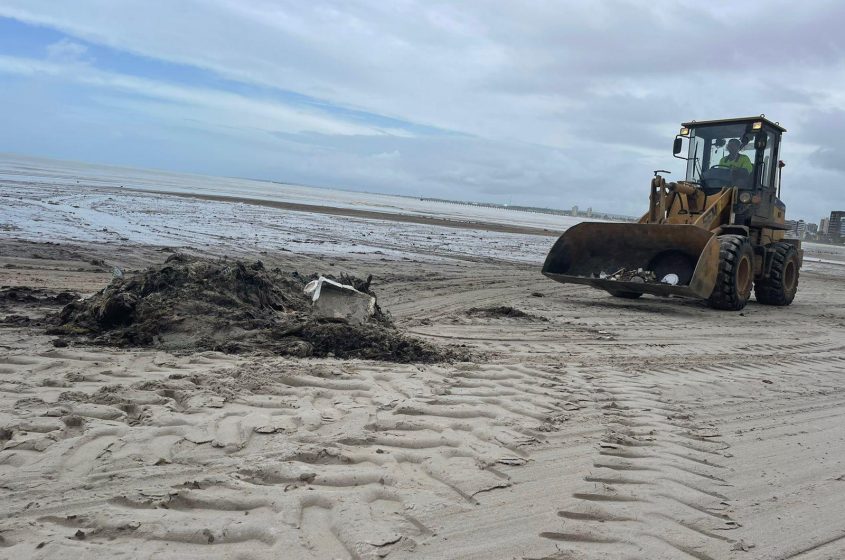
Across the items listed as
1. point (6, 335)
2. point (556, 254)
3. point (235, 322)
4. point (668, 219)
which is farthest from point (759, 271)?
point (6, 335)

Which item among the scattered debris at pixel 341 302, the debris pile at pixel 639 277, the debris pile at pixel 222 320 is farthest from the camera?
the debris pile at pixel 639 277

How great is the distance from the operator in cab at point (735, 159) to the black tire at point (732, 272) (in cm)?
155

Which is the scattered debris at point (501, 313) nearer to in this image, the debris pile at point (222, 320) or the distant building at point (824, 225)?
the debris pile at point (222, 320)

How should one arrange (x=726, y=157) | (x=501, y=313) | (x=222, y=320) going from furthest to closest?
(x=726, y=157)
(x=501, y=313)
(x=222, y=320)

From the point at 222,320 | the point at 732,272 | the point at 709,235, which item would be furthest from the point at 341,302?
the point at 732,272

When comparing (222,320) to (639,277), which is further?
(639,277)

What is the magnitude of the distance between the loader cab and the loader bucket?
187 cm

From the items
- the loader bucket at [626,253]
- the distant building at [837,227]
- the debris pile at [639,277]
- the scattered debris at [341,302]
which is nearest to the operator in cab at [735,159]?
the loader bucket at [626,253]

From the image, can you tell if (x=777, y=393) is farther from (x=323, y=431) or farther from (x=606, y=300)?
(x=606, y=300)

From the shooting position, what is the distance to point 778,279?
11961 mm

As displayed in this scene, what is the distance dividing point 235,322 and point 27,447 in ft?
8.54

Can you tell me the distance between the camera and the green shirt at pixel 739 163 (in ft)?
37.9

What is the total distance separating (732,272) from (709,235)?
0.89 metres

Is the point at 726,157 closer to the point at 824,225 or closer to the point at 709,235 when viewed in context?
the point at 709,235
